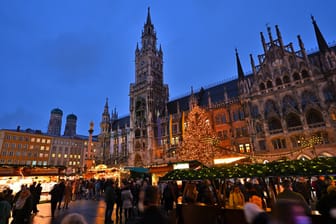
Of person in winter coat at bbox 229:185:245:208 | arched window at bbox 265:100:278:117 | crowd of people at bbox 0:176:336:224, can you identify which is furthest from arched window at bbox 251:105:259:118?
person in winter coat at bbox 229:185:245:208

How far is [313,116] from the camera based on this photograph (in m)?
28.2

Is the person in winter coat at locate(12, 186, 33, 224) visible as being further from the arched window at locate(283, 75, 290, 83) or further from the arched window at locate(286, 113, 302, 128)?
the arched window at locate(283, 75, 290, 83)

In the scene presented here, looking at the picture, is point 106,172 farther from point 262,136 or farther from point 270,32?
point 270,32

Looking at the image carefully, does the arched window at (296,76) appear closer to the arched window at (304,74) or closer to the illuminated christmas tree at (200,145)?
the arched window at (304,74)

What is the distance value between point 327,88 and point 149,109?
37.1 metres

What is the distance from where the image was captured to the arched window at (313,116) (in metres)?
27.5

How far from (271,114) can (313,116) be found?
18.7 ft

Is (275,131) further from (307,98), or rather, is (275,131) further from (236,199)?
(236,199)

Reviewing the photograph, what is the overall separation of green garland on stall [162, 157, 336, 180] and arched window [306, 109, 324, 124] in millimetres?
24351

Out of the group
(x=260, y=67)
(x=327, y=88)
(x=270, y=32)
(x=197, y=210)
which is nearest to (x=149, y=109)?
(x=260, y=67)

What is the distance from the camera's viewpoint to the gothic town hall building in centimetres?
2642

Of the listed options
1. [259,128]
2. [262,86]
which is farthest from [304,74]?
[259,128]

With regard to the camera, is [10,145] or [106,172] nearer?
[106,172]

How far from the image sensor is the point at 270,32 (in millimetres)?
33469
